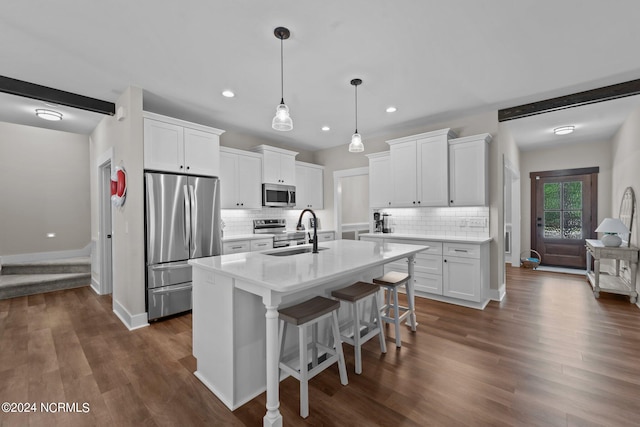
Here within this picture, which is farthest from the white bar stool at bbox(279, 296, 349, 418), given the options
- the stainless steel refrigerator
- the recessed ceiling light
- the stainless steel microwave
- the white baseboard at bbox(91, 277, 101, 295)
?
the recessed ceiling light

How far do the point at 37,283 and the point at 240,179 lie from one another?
11.8 ft

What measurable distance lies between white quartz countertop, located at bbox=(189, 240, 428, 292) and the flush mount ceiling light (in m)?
3.57

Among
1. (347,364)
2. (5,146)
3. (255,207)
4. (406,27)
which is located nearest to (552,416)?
(347,364)

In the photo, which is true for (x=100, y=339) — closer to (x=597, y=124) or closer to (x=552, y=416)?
(x=552, y=416)

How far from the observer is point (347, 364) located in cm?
237

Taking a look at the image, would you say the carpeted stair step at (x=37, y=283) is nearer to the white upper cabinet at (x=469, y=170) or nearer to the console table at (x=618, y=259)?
the white upper cabinet at (x=469, y=170)

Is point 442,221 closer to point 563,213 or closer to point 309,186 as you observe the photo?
point 309,186

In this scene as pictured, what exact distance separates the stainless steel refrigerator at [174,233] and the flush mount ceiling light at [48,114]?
6.46 ft

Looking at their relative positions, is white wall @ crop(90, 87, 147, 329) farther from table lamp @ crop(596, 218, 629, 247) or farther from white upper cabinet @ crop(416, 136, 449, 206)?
table lamp @ crop(596, 218, 629, 247)

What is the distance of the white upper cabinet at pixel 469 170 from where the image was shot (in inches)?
153

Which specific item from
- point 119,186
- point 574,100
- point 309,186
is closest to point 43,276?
point 119,186

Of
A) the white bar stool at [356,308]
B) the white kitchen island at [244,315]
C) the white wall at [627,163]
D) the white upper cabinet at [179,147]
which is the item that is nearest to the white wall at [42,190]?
the white upper cabinet at [179,147]

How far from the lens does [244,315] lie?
1902 mm

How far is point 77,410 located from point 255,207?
3.40 metres
